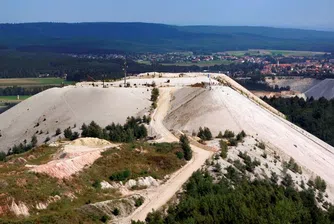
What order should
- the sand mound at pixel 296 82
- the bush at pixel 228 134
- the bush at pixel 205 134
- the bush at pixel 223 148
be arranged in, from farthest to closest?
the sand mound at pixel 296 82
the bush at pixel 228 134
the bush at pixel 205 134
the bush at pixel 223 148

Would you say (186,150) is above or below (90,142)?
above

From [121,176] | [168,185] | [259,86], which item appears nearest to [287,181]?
[168,185]

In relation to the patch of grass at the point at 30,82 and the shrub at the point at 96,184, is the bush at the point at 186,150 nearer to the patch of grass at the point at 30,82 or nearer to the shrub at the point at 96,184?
the shrub at the point at 96,184

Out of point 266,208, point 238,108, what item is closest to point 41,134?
point 238,108

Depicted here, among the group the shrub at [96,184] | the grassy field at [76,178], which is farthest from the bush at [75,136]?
the shrub at [96,184]

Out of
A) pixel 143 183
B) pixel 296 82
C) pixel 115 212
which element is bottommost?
pixel 296 82

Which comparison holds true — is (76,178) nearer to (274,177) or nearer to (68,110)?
(274,177)
